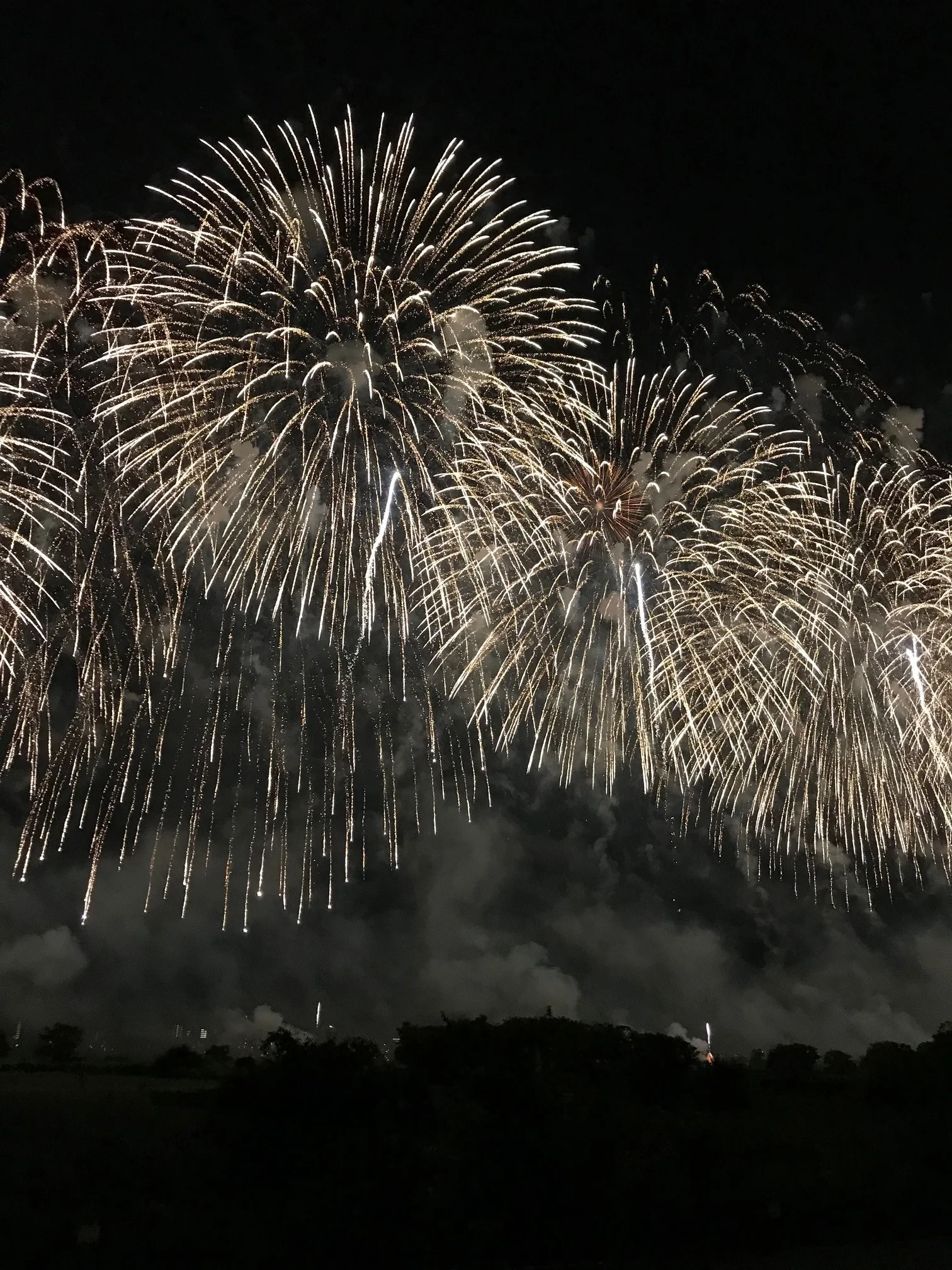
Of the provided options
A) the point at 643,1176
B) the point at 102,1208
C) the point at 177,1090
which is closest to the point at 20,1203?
the point at 102,1208

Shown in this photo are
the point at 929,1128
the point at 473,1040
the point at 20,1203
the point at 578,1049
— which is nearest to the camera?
the point at 20,1203

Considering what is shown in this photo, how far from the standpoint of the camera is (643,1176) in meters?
14.8

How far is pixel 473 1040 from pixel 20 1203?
22.1 ft

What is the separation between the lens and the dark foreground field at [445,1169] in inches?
478

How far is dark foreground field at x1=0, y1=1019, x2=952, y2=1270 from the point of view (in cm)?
1214

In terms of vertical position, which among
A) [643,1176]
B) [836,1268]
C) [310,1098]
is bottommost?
[836,1268]

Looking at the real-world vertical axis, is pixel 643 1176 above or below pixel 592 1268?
above

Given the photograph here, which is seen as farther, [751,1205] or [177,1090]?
[751,1205]

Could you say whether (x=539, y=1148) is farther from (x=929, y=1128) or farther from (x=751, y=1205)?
(x=929, y=1128)

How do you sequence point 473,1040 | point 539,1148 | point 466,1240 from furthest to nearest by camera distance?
point 473,1040, point 539,1148, point 466,1240

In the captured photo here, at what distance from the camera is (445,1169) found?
1332 cm

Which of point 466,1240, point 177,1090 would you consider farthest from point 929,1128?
point 177,1090

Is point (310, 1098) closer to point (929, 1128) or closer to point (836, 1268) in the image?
point (836, 1268)

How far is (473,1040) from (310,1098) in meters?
3.05
